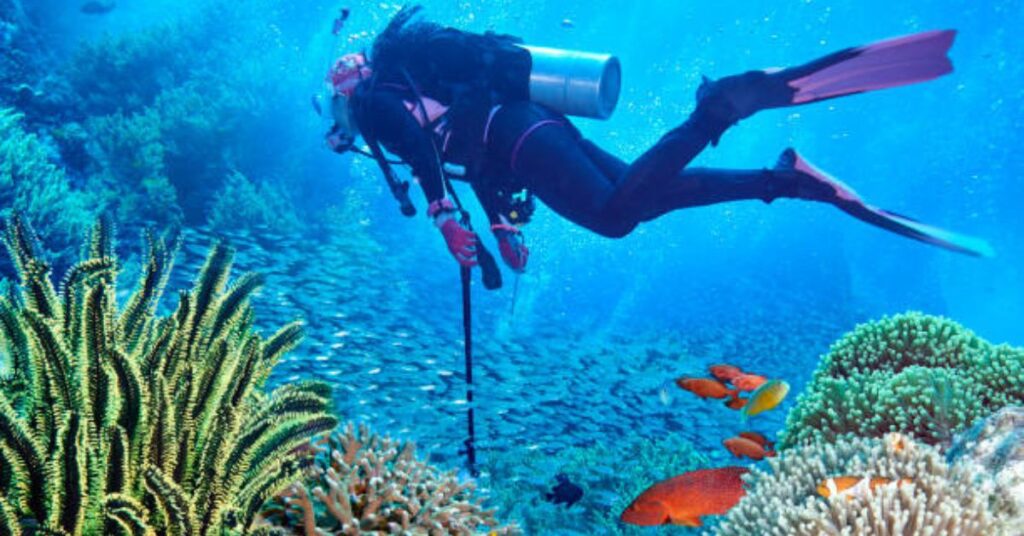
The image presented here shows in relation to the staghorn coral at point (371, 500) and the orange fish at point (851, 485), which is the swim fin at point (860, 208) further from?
the staghorn coral at point (371, 500)

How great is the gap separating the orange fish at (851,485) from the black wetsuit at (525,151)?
104 inches

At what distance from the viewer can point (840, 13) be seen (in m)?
45.8

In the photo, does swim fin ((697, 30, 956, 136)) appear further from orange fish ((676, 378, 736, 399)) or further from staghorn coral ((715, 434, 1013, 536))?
staghorn coral ((715, 434, 1013, 536))

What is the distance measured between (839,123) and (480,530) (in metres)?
77.7

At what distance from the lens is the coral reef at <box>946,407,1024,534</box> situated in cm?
266

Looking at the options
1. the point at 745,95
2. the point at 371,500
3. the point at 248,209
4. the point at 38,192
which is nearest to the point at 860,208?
the point at 745,95

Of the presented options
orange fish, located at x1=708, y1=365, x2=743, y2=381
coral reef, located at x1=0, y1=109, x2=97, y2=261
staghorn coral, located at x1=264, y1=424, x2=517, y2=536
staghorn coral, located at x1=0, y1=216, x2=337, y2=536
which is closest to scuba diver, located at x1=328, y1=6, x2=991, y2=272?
orange fish, located at x1=708, y1=365, x2=743, y2=381

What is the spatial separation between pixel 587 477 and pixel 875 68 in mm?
5428

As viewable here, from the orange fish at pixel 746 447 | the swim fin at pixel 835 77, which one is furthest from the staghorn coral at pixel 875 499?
the swim fin at pixel 835 77

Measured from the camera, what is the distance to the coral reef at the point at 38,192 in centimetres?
791

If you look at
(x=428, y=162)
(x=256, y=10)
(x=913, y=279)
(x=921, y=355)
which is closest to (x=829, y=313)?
(x=921, y=355)

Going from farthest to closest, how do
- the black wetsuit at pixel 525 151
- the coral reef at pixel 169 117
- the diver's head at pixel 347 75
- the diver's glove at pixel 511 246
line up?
1. the coral reef at pixel 169 117
2. the diver's head at pixel 347 75
3. the diver's glove at pixel 511 246
4. the black wetsuit at pixel 525 151

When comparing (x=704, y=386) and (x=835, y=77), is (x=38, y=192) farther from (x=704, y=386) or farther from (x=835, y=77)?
(x=835, y=77)

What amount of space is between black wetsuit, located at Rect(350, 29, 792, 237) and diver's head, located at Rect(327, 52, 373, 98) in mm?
205
